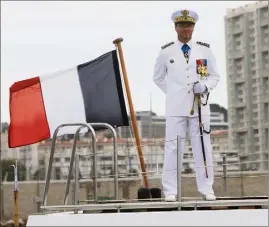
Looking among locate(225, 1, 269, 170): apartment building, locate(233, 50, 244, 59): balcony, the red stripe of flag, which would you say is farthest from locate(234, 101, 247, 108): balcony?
the red stripe of flag

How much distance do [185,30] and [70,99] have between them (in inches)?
52.4

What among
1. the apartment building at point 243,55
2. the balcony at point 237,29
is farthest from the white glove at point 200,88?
the balcony at point 237,29

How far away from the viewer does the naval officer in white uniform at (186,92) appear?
7656mm

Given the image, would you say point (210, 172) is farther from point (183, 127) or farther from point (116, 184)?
→ point (116, 184)

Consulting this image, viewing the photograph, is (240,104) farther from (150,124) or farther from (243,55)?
(150,124)

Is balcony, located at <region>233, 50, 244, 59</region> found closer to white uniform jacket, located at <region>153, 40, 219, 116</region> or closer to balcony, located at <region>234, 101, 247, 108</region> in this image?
balcony, located at <region>234, 101, 247, 108</region>

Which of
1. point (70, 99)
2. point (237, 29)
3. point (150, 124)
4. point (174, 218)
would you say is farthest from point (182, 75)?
point (237, 29)

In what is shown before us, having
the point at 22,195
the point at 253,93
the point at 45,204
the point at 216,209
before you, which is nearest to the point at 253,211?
the point at 216,209

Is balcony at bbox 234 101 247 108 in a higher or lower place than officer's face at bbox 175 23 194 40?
higher

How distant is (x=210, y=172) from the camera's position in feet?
25.2

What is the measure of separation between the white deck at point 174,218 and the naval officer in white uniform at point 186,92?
971 mm

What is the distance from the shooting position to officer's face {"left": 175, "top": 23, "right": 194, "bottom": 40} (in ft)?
25.3

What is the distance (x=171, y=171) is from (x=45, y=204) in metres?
1.04

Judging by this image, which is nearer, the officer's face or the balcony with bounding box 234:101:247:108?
the officer's face
